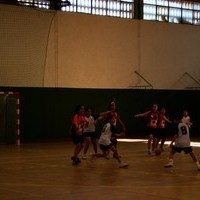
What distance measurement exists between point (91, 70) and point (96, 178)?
1959 centimetres

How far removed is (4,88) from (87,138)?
9951mm

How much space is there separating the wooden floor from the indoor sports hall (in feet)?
0.86

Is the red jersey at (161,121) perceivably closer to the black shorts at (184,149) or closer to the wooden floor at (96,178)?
the wooden floor at (96,178)

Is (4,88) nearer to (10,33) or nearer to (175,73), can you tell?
(10,33)

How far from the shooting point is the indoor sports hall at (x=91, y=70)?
28.0m

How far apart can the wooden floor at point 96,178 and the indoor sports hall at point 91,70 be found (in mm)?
261

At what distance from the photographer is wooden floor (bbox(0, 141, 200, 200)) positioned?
11.5m

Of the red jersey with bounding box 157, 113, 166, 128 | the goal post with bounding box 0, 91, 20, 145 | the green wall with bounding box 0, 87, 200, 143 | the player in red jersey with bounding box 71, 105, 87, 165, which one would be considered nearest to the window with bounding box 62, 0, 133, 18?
the green wall with bounding box 0, 87, 200, 143

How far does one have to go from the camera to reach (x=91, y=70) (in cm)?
3356

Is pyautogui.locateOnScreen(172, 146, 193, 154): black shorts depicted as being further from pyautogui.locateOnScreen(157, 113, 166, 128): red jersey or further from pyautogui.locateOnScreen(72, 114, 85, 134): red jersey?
pyautogui.locateOnScreen(157, 113, 166, 128): red jersey

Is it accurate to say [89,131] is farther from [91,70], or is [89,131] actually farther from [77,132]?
[91,70]

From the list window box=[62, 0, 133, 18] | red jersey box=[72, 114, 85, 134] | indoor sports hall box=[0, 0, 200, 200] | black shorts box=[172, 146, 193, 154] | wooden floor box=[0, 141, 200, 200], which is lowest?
wooden floor box=[0, 141, 200, 200]

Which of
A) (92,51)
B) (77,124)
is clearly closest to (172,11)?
(92,51)

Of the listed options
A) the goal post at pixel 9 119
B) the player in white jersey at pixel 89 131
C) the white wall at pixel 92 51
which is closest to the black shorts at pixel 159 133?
the player in white jersey at pixel 89 131
